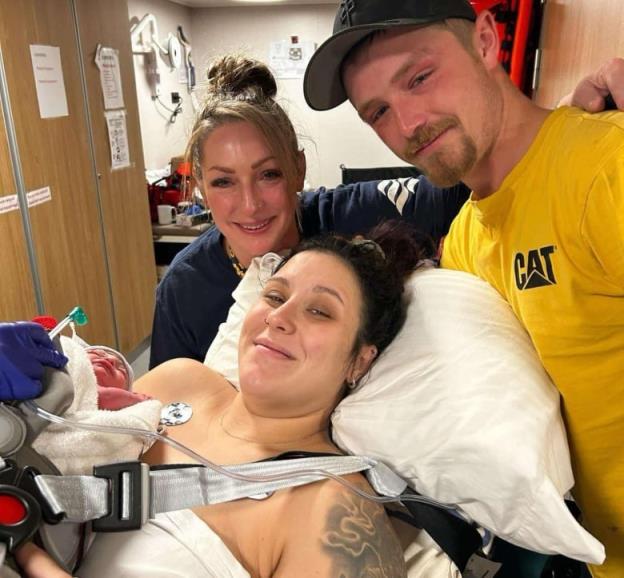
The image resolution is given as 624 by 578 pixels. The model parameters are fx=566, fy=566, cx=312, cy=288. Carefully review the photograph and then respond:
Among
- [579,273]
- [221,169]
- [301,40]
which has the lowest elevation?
[579,273]

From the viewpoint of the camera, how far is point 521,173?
0.99 m

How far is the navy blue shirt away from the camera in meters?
1.60

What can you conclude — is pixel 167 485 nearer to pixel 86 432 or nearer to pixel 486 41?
pixel 86 432

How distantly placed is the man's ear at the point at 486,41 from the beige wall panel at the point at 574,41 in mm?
413

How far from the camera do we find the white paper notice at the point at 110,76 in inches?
122

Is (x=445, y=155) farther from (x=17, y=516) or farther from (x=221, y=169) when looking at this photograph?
(x=17, y=516)

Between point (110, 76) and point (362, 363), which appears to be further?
point (110, 76)

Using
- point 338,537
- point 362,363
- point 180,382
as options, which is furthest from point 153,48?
point 338,537

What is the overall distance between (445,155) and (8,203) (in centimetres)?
204

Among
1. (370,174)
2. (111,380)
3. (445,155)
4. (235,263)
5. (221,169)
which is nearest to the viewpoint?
(445,155)

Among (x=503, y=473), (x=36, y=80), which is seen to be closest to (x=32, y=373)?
(x=503, y=473)

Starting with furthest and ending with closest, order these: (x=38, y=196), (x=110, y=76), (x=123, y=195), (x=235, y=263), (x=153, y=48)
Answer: (x=153, y=48)
(x=123, y=195)
(x=110, y=76)
(x=38, y=196)
(x=235, y=263)

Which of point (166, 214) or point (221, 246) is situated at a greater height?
point (221, 246)

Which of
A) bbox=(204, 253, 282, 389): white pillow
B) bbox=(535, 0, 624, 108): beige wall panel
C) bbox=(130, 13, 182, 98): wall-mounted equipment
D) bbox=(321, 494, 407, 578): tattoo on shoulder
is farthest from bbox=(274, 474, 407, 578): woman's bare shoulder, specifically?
bbox=(130, 13, 182, 98): wall-mounted equipment
